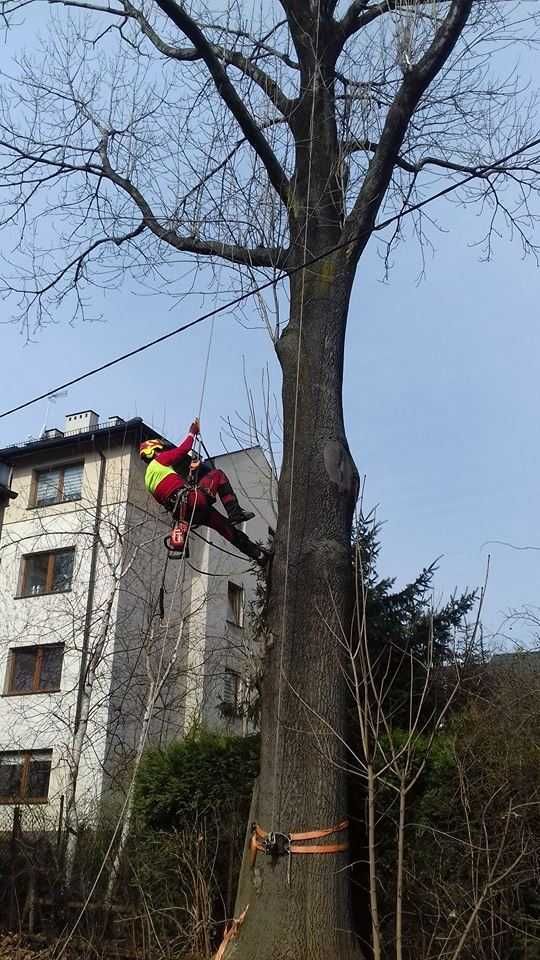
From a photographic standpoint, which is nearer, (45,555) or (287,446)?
(287,446)

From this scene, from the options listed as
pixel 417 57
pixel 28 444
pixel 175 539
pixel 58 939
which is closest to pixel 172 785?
pixel 58 939

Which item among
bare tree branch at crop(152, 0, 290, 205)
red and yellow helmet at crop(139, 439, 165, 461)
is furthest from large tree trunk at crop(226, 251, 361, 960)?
red and yellow helmet at crop(139, 439, 165, 461)

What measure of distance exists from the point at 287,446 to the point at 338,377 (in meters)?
0.62

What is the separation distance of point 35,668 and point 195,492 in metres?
14.2

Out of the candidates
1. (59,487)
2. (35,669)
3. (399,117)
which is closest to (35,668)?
(35,669)

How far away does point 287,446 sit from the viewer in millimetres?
6805

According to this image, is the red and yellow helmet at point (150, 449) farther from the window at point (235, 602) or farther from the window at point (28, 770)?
the window at point (235, 602)

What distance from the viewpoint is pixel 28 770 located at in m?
18.8

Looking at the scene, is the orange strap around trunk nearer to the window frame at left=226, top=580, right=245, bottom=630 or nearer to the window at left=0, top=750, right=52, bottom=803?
the window at left=0, top=750, right=52, bottom=803

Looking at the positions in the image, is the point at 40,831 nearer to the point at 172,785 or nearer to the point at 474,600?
the point at 172,785

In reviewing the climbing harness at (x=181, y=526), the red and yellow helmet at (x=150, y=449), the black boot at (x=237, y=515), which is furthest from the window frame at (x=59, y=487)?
the black boot at (x=237, y=515)

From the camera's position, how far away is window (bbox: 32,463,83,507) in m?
21.5

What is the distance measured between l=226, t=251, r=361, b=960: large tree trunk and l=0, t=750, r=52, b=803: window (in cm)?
1359

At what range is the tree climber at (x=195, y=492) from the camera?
6887 millimetres
